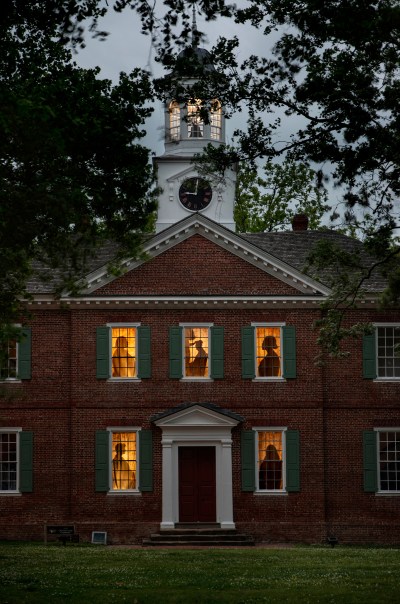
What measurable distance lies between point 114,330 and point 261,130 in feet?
55.6

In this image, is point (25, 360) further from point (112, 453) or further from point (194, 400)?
point (194, 400)

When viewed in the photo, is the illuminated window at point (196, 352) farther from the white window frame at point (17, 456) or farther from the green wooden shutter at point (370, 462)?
the white window frame at point (17, 456)

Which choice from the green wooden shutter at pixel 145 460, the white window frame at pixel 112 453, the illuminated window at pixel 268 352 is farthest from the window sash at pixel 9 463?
the illuminated window at pixel 268 352

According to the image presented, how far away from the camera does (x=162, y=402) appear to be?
33.7 m

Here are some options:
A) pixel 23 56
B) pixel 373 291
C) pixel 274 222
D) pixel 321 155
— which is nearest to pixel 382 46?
pixel 321 155

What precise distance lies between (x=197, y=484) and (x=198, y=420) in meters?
1.83

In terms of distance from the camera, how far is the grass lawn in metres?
18.4

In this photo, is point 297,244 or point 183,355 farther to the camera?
point 297,244

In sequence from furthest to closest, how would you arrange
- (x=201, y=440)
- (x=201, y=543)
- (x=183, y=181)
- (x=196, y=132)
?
(x=196, y=132), (x=183, y=181), (x=201, y=440), (x=201, y=543)

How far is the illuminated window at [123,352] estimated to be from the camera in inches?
1332

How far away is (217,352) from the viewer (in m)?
33.8

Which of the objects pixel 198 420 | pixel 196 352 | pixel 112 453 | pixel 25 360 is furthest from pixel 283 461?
pixel 25 360

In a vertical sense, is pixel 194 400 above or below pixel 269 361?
below

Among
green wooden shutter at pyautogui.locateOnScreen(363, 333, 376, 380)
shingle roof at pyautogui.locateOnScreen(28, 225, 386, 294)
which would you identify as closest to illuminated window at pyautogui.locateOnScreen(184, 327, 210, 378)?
shingle roof at pyautogui.locateOnScreen(28, 225, 386, 294)
